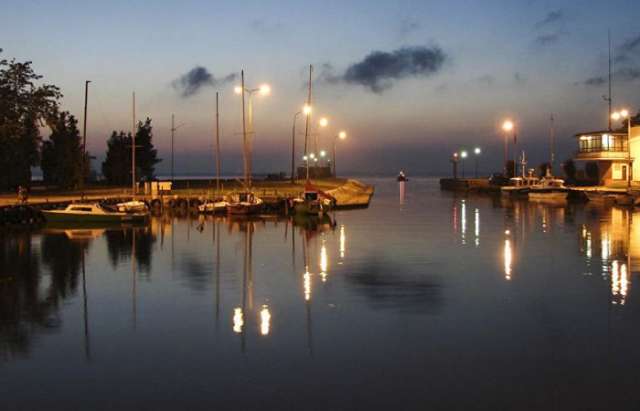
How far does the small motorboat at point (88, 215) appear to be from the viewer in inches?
2445

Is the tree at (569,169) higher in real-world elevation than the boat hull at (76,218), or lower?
higher

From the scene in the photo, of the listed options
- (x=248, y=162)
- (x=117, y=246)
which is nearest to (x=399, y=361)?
(x=117, y=246)

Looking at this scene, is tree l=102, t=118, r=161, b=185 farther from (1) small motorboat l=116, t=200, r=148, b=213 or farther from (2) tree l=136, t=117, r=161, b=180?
(1) small motorboat l=116, t=200, r=148, b=213

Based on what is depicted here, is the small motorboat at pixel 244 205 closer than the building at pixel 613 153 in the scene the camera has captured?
Yes

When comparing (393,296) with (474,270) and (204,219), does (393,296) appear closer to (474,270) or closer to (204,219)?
(474,270)

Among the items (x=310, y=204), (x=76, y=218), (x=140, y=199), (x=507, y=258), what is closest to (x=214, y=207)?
(x=140, y=199)

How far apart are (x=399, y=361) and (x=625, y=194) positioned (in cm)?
8023

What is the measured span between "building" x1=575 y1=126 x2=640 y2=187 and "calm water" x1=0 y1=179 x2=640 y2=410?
2549 inches

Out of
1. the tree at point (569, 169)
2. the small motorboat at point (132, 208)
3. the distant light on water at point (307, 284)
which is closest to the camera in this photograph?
the distant light on water at point (307, 284)

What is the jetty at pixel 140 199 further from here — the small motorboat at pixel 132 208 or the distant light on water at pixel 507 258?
the distant light on water at pixel 507 258

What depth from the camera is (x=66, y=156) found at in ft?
318

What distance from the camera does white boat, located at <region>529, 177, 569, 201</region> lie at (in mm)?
109406

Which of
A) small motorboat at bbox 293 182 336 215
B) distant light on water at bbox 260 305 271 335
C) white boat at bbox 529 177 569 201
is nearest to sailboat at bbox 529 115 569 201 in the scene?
white boat at bbox 529 177 569 201

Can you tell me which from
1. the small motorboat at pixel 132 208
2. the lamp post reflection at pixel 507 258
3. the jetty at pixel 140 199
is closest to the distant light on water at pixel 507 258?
the lamp post reflection at pixel 507 258
